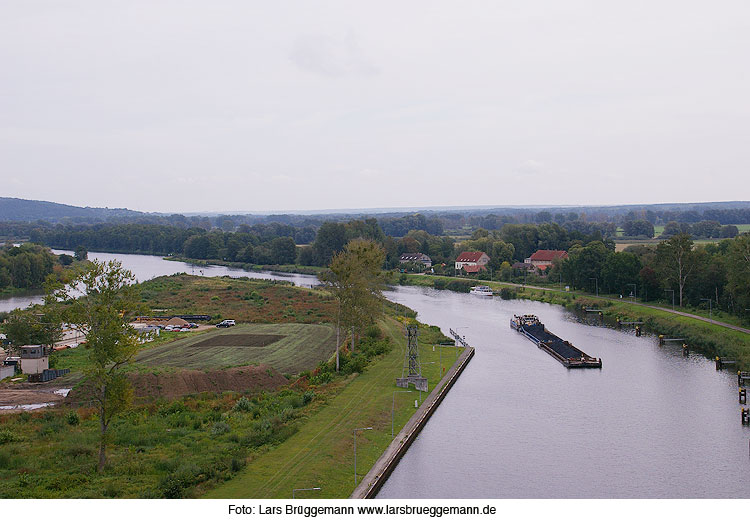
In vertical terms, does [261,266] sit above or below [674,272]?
below

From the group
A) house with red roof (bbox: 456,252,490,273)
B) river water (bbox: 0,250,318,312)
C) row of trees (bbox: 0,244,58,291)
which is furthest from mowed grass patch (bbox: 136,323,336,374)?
house with red roof (bbox: 456,252,490,273)

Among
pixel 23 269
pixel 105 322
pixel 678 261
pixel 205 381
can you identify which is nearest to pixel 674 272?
pixel 678 261

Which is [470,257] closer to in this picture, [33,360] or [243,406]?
[33,360]

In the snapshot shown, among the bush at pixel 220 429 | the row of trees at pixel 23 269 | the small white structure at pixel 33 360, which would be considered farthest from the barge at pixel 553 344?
the row of trees at pixel 23 269

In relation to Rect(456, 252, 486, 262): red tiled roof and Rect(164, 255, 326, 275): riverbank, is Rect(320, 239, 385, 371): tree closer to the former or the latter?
Rect(456, 252, 486, 262): red tiled roof

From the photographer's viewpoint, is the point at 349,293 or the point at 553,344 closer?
the point at 349,293

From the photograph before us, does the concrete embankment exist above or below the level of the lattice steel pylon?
below
